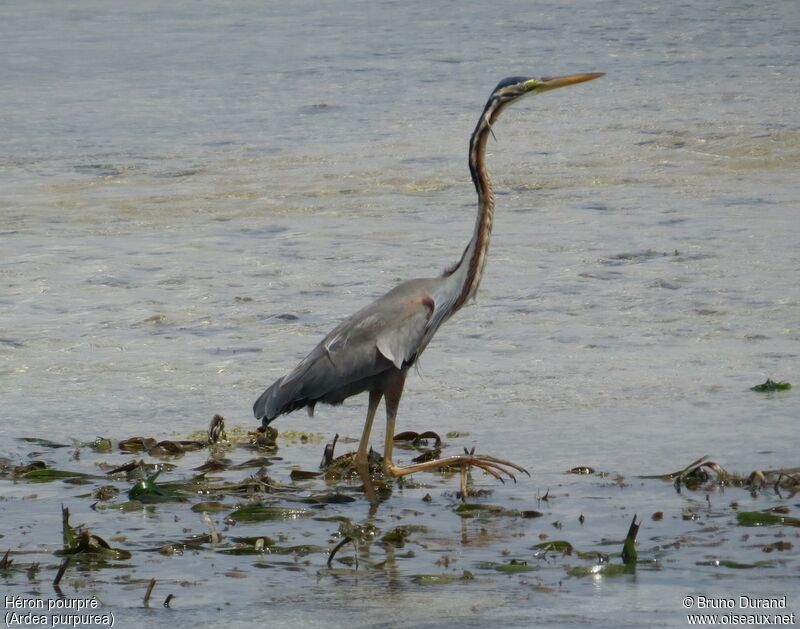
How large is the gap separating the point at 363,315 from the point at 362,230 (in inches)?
180

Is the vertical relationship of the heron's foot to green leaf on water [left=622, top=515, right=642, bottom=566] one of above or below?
above

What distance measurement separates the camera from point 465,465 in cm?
598

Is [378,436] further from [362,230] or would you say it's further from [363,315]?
[362,230]

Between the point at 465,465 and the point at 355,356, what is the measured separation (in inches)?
26.2

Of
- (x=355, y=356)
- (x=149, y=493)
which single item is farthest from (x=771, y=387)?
(x=149, y=493)

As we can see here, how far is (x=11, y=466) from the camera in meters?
6.41

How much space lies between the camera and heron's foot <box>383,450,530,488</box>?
593cm

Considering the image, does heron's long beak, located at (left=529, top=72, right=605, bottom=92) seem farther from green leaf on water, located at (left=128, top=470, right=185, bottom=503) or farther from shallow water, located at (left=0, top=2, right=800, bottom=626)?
green leaf on water, located at (left=128, top=470, right=185, bottom=503)

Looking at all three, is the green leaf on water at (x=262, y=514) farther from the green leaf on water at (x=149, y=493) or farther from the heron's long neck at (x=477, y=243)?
the heron's long neck at (x=477, y=243)

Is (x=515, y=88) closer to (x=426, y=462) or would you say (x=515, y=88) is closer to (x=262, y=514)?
(x=426, y=462)

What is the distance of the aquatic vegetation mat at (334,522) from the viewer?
16.1 feet

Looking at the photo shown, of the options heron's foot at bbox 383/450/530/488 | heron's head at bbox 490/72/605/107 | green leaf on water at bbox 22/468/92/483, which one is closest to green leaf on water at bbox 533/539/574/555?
heron's foot at bbox 383/450/530/488

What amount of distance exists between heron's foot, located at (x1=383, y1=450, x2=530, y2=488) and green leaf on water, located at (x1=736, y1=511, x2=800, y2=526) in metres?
0.95

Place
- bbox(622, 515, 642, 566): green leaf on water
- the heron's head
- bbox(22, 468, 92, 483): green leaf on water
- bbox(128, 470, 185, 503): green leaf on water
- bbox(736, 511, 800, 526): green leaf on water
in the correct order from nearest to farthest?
1. bbox(622, 515, 642, 566): green leaf on water
2. bbox(736, 511, 800, 526): green leaf on water
3. bbox(128, 470, 185, 503): green leaf on water
4. bbox(22, 468, 92, 483): green leaf on water
5. the heron's head
